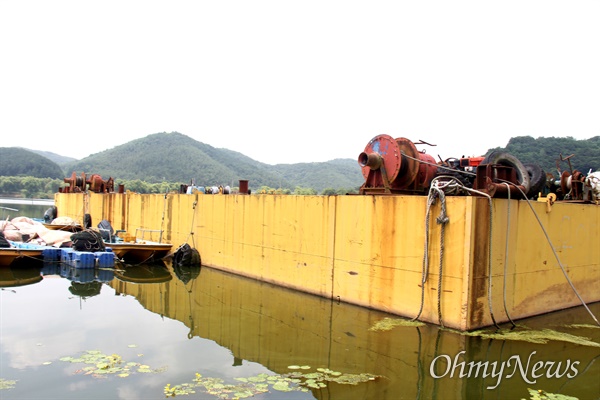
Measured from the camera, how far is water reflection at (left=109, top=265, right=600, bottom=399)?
5871 millimetres

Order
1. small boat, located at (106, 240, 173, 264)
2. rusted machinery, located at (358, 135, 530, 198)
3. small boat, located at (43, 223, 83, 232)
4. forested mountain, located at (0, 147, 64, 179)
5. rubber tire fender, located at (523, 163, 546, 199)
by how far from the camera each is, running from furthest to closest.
Result: forested mountain, located at (0, 147, 64, 179) < small boat, located at (43, 223, 83, 232) < small boat, located at (106, 240, 173, 264) < rubber tire fender, located at (523, 163, 546, 199) < rusted machinery, located at (358, 135, 530, 198)

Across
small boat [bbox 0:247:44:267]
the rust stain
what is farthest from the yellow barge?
small boat [bbox 0:247:44:267]

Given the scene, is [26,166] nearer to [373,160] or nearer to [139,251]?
[139,251]

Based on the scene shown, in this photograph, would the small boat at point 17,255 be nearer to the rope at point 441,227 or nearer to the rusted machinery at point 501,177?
the rope at point 441,227

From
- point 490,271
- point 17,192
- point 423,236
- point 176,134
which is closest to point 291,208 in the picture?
point 423,236

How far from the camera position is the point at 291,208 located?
11.0 meters

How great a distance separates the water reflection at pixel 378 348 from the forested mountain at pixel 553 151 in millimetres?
26437

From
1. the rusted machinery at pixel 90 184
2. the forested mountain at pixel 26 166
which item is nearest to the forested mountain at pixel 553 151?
the rusted machinery at pixel 90 184

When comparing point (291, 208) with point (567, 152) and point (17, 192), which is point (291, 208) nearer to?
point (567, 152)

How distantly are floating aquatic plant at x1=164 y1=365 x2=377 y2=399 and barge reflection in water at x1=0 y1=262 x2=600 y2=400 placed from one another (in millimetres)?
34

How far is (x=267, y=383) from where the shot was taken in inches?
229

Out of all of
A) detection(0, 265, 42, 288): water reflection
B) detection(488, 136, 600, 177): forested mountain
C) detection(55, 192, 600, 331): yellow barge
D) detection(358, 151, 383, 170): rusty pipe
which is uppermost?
detection(488, 136, 600, 177): forested mountain

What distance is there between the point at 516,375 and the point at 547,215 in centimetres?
360

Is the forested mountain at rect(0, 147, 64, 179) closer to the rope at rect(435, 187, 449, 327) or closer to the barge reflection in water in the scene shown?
the barge reflection in water
